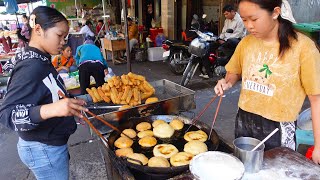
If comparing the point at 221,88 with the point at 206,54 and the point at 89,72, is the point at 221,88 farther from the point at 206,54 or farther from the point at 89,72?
the point at 206,54

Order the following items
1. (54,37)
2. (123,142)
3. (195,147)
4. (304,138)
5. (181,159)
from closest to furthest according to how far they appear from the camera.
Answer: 1. (54,37)
2. (181,159)
3. (195,147)
4. (123,142)
5. (304,138)

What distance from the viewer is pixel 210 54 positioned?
7309 mm

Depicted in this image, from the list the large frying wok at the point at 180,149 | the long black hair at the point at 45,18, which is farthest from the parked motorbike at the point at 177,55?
the long black hair at the point at 45,18

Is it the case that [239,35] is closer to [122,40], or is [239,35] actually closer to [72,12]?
[122,40]

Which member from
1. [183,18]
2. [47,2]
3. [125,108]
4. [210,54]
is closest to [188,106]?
[125,108]

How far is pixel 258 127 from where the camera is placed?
6.63 feet

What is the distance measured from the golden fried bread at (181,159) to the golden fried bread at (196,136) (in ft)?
0.87

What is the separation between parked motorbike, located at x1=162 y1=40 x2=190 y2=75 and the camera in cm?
805

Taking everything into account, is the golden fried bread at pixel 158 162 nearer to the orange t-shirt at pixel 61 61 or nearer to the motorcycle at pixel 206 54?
the motorcycle at pixel 206 54

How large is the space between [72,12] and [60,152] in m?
18.0

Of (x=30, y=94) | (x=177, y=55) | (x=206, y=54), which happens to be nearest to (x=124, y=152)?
(x=30, y=94)

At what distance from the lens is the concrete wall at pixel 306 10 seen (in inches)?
283

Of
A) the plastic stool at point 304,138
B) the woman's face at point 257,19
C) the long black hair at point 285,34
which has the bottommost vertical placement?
the plastic stool at point 304,138

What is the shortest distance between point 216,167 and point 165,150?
0.91 metres
